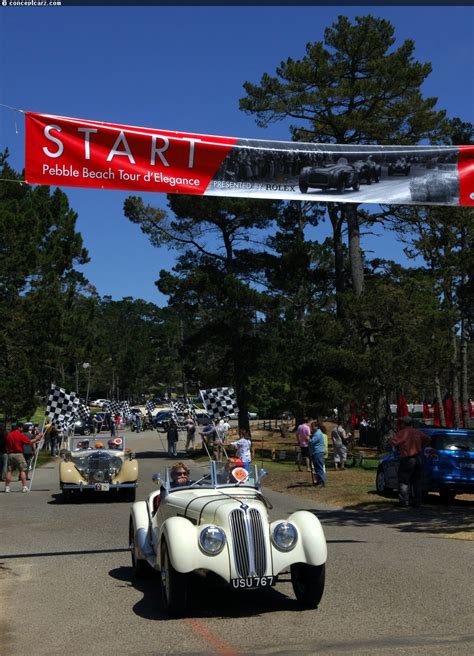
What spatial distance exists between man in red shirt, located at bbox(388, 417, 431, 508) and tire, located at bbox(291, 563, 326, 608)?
926 cm

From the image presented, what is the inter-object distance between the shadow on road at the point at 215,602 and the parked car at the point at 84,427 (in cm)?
4750

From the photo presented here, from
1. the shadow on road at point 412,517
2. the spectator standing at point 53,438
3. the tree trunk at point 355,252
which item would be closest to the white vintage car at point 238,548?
the shadow on road at point 412,517

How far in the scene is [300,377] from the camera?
31500 millimetres

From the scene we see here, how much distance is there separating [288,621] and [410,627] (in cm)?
109

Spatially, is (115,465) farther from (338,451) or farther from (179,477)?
(179,477)

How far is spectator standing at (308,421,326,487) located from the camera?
2145 centimetres

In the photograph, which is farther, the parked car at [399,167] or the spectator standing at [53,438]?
the spectator standing at [53,438]

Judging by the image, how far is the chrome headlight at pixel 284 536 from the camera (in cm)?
794

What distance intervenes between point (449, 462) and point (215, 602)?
35.0 ft

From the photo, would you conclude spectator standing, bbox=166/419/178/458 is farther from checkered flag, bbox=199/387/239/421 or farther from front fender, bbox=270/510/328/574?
front fender, bbox=270/510/328/574

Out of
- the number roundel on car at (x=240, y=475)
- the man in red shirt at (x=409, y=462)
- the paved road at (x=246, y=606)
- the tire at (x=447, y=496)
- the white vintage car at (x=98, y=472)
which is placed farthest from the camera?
the white vintage car at (x=98, y=472)

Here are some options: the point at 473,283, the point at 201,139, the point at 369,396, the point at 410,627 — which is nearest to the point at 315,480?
the point at 369,396

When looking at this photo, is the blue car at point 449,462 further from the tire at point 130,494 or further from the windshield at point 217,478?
the windshield at point 217,478

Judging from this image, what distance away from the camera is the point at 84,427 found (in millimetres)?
59875
